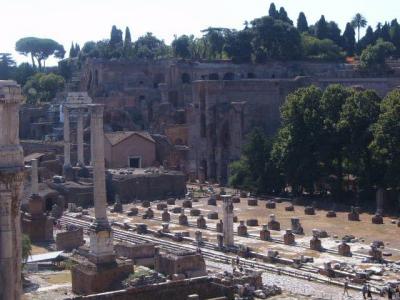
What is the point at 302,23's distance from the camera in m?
90.2

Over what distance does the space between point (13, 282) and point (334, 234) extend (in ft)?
81.2

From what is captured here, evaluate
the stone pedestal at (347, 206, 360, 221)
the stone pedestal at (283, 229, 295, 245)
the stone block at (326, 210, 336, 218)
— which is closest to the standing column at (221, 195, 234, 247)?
the stone pedestal at (283, 229, 295, 245)

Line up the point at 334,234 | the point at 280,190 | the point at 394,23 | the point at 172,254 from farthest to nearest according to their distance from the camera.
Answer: the point at 394,23 < the point at 280,190 < the point at 334,234 < the point at 172,254

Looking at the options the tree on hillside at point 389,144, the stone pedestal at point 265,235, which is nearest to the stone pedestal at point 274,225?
the stone pedestal at point 265,235

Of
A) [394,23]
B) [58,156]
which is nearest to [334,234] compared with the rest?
[58,156]

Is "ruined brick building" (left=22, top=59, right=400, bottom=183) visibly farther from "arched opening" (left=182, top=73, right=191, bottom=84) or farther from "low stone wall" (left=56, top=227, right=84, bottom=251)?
"low stone wall" (left=56, top=227, right=84, bottom=251)

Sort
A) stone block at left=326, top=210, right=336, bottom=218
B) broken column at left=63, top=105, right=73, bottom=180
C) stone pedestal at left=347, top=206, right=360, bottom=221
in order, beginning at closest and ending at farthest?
1. stone pedestal at left=347, top=206, right=360, bottom=221
2. stone block at left=326, top=210, right=336, bottom=218
3. broken column at left=63, top=105, right=73, bottom=180

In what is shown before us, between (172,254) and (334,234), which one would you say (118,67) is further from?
(172,254)

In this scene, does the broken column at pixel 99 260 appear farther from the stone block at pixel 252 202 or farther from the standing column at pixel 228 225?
the stone block at pixel 252 202

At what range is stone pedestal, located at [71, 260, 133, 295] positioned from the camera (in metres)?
25.9

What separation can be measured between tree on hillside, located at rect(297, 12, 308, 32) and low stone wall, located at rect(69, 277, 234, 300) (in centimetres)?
6838

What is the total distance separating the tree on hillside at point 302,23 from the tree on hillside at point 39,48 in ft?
141

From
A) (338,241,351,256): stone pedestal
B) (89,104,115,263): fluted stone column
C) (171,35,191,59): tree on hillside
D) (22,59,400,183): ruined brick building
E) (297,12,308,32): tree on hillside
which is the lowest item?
(338,241,351,256): stone pedestal

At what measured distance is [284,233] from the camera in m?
36.6
